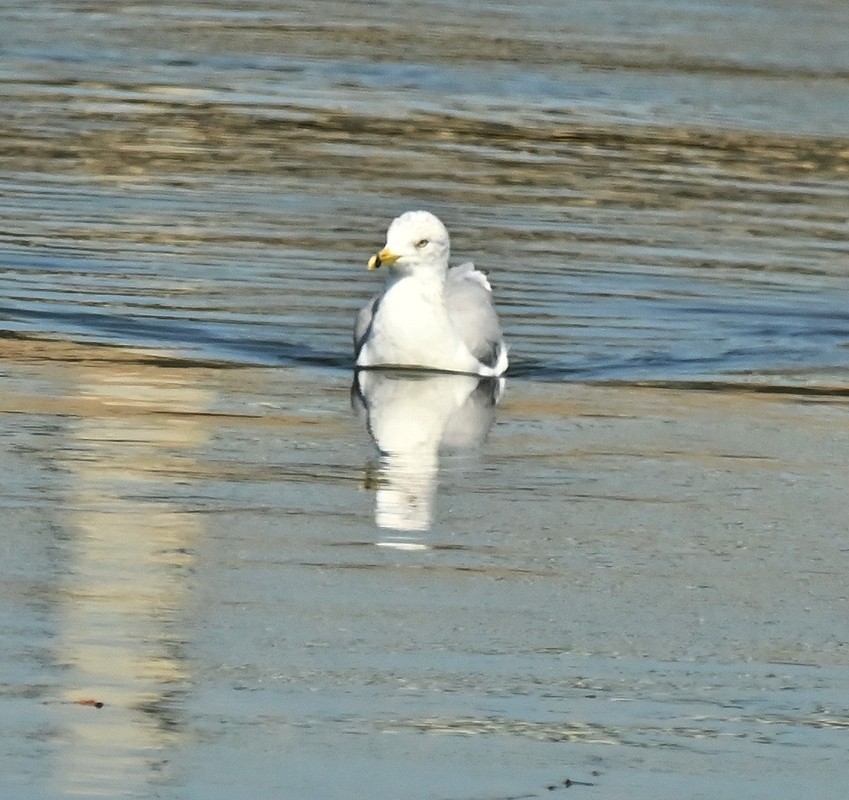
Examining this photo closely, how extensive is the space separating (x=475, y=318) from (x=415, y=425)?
182 centimetres

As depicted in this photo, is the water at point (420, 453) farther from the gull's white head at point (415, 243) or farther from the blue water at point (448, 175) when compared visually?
the gull's white head at point (415, 243)

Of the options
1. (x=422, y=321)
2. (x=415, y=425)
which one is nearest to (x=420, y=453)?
(x=415, y=425)

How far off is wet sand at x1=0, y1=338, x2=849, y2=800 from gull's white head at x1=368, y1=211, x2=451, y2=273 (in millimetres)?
1288

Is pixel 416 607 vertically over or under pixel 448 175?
under

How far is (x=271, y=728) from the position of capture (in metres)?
6.84

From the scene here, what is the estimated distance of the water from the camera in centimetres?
691

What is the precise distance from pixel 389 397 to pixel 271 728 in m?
5.29

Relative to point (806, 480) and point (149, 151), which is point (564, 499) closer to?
point (806, 480)

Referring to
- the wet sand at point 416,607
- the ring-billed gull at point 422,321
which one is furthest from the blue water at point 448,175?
the wet sand at point 416,607

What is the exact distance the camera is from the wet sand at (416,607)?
6.67 meters

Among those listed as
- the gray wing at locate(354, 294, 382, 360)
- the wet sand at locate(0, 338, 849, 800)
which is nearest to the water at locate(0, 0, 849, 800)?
the wet sand at locate(0, 338, 849, 800)

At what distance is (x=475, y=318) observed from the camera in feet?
42.7

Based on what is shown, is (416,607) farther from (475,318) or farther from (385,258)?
(475,318)

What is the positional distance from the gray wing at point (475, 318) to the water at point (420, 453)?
24 cm
